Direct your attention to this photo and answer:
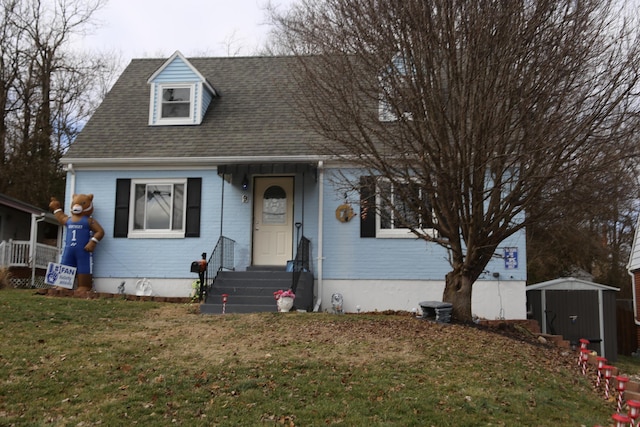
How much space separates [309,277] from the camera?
1298 cm

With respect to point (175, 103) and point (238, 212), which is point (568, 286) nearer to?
point (238, 212)

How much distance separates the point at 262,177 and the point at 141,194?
3.00 m

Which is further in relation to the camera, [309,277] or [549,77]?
[309,277]

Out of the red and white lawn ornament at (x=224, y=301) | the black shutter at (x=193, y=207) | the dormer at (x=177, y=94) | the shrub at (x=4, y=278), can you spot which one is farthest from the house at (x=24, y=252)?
the red and white lawn ornament at (x=224, y=301)

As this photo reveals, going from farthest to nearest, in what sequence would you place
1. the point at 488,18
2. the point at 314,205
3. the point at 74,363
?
the point at 314,205
the point at 488,18
the point at 74,363

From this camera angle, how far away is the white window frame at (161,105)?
49.8ft

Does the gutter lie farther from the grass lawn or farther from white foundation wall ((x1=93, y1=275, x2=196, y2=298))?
the grass lawn

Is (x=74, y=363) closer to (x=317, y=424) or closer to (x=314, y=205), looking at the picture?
(x=317, y=424)

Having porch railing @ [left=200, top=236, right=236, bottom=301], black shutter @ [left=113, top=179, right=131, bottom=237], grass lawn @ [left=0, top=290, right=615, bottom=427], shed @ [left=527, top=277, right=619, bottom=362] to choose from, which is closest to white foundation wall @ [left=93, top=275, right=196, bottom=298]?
porch railing @ [left=200, top=236, right=236, bottom=301]

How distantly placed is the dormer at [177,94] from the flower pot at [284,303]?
602 cm

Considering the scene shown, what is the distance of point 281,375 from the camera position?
671cm

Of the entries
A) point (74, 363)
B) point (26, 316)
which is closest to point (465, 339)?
point (74, 363)

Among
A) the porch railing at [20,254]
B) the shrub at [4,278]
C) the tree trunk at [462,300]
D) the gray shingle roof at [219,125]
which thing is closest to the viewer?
the tree trunk at [462,300]

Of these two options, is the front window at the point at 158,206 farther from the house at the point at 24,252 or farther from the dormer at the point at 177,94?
the house at the point at 24,252
